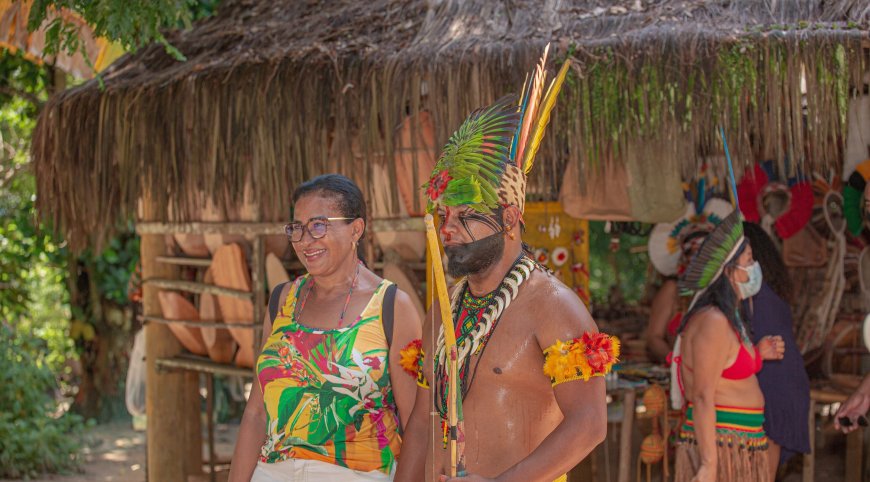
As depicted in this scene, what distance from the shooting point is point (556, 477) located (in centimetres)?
285

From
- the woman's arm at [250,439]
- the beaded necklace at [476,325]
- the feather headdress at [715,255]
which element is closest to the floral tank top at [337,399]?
the woman's arm at [250,439]

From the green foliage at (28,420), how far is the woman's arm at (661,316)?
4.98 m

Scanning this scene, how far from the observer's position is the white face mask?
17.0 ft

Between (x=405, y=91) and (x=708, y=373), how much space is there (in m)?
2.23

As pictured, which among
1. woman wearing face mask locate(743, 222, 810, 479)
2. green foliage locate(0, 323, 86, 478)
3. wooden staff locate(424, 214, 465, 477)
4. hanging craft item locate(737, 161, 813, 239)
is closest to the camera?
wooden staff locate(424, 214, 465, 477)

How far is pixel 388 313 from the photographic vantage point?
3.55m

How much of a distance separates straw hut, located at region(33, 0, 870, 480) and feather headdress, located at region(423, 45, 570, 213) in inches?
90.2

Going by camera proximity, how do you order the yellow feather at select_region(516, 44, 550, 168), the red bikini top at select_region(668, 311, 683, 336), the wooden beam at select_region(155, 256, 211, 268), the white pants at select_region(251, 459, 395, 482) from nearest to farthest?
the yellow feather at select_region(516, 44, 550, 168) → the white pants at select_region(251, 459, 395, 482) → the wooden beam at select_region(155, 256, 211, 268) → the red bikini top at select_region(668, 311, 683, 336)

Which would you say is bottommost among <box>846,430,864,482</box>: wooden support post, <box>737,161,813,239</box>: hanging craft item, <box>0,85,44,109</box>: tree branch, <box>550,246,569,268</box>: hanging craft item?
<box>846,430,864,482</box>: wooden support post

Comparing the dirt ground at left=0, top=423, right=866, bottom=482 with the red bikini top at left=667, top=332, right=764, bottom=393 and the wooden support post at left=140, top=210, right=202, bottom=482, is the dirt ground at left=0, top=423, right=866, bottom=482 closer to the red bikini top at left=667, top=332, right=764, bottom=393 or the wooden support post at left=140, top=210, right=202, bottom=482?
the wooden support post at left=140, top=210, right=202, bottom=482

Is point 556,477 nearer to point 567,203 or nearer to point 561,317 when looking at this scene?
point 561,317

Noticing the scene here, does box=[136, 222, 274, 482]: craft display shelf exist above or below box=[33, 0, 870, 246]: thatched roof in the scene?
below

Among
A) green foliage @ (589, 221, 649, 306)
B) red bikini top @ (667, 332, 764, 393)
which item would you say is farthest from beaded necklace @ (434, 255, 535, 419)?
green foliage @ (589, 221, 649, 306)

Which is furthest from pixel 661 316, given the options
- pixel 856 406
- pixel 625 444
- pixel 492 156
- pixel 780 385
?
pixel 492 156
